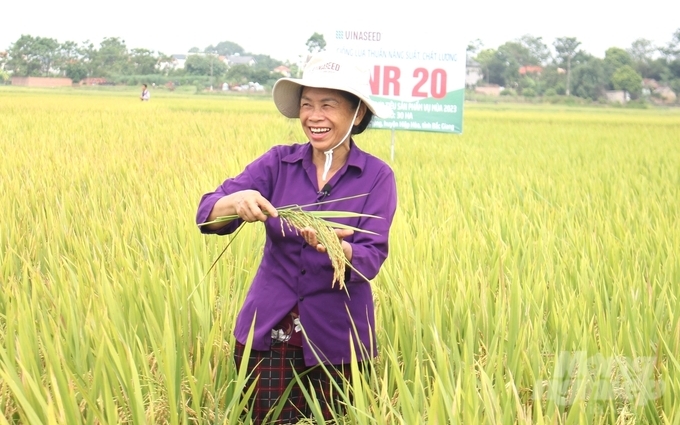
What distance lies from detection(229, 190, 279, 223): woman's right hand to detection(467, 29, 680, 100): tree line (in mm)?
51872

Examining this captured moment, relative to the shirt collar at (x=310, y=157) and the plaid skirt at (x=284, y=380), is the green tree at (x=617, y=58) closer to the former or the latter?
the shirt collar at (x=310, y=157)

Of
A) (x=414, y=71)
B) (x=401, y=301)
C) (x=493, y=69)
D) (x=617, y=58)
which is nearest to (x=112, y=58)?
(x=493, y=69)

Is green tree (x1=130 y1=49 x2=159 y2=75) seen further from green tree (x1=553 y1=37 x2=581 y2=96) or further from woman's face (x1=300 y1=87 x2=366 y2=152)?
woman's face (x1=300 y1=87 x2=366 y2=152)

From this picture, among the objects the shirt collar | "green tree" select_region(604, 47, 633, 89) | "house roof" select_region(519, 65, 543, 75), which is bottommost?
the shirt collar

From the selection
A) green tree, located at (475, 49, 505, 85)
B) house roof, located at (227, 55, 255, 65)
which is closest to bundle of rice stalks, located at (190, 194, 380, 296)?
green tree, located at (475, 49, 505, 85)

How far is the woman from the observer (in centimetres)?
184

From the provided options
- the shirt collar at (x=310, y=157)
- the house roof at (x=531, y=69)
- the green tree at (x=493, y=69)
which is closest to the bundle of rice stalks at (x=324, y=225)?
the shirt collar at (x=310, y=157)

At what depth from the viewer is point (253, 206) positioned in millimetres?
1681

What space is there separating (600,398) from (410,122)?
645 centimetres

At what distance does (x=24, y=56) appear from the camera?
2172 inches

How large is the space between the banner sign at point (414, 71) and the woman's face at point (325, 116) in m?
5.93

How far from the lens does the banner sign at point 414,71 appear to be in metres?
7.91

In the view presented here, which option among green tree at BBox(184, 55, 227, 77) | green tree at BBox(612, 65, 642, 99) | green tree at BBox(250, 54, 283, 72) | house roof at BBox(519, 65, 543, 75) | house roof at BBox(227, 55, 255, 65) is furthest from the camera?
house roof at BBox(227, 55, 255, 65)

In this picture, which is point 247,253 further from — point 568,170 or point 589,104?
point 589,104
